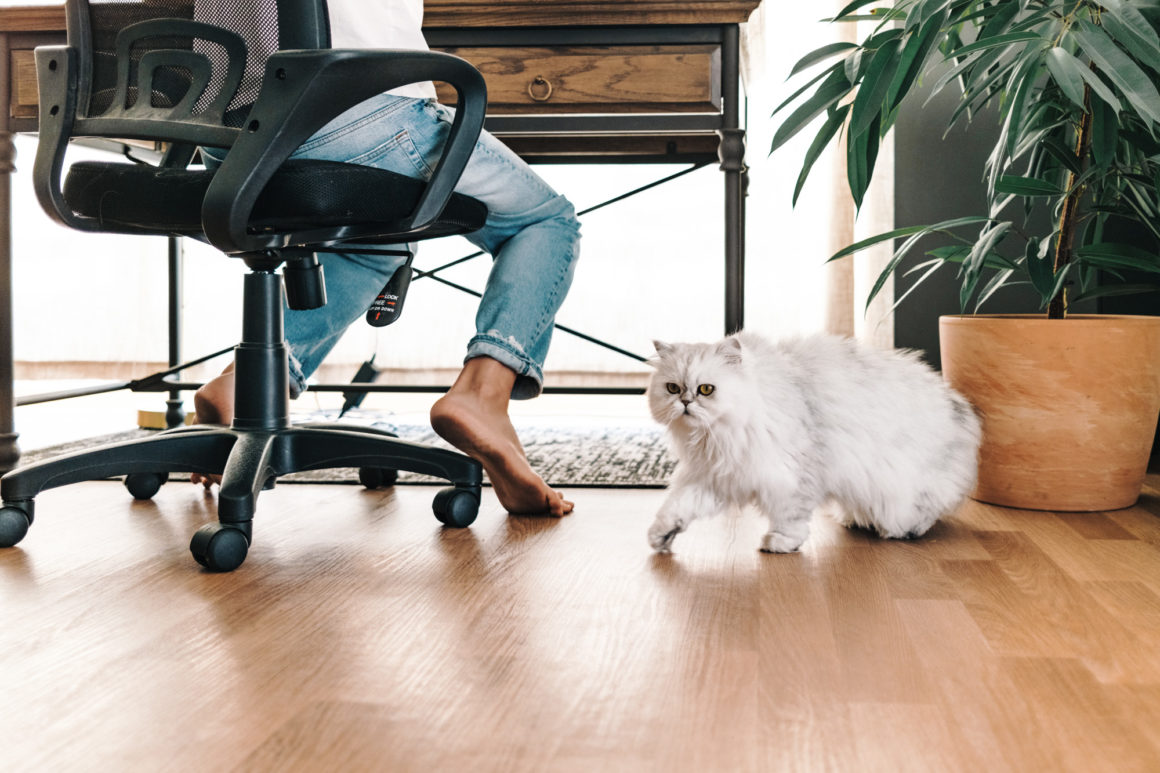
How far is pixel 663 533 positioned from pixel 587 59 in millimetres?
873

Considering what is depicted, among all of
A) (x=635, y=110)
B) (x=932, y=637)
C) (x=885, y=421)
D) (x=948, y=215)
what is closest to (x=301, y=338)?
(x=635, y=110)

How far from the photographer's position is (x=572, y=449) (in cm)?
213

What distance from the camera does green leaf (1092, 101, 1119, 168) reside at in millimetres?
1416

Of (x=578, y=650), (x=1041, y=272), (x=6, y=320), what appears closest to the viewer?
(x=578, y=650)

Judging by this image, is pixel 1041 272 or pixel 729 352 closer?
pixel 729 352

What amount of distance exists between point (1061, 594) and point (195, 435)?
3.56ft

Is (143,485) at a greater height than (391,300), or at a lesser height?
lesser

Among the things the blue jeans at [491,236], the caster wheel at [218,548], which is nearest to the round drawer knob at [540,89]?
the blue jeans at [491,236]

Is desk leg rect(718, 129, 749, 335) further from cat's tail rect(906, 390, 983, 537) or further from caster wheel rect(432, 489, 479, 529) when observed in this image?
caster wheel rect(432, 489, 479, 529)

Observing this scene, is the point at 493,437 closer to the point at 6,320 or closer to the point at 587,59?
the point at 587,59

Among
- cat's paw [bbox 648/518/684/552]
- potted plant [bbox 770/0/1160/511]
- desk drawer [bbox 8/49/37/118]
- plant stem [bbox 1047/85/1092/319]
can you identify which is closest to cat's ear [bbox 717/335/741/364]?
cat's paw [bbox 648/518/684/552]

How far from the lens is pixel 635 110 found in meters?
1.72

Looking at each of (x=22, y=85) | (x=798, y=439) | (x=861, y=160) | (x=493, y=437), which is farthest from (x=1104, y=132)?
(x=22, y=85)

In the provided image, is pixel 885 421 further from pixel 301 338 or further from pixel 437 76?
pixel 301 338
